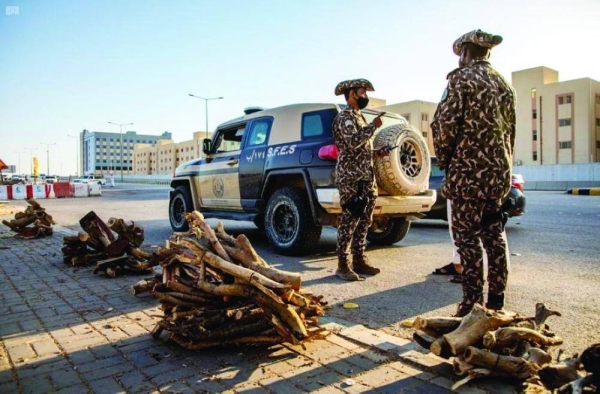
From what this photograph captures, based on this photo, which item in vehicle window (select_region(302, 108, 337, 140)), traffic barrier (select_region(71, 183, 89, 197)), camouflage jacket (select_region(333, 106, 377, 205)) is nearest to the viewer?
camouflage jacket (select_region(333, 106, 377, 205))

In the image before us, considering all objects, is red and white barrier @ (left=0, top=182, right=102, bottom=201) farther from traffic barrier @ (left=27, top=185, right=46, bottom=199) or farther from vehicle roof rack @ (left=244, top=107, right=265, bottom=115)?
vehicle roof rack @ (left=244, top=107, right=265, bottom=115)

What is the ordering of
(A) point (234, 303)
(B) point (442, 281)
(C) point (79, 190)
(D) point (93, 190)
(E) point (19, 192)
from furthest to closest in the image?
(D) point (93, 190), (C) point (79, 190), (E) point (19, 192), (B) point (442, 281), (A) point (234, 303)

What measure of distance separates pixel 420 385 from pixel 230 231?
7.38 metres

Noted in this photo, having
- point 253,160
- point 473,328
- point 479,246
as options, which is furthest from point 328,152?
point 473,328

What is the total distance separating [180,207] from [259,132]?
3043 millimetres

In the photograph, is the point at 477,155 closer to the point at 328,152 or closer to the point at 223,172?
the point at 328,152

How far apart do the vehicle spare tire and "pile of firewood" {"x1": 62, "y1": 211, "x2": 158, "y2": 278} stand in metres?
2.97

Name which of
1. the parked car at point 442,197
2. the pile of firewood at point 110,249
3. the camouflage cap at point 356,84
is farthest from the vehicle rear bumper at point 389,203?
the parked car at point 442,197

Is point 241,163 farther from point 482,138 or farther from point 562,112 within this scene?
point 562,112

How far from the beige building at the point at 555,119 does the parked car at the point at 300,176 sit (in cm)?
5167

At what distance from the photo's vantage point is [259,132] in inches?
293

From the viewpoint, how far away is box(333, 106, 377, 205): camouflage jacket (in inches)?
193

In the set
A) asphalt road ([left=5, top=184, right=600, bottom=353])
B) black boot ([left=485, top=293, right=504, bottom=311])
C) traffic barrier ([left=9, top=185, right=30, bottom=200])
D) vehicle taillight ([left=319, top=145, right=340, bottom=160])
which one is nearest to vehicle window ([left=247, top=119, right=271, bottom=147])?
vehicle taillight ([left=319, top=145, right=340, bottom=160])

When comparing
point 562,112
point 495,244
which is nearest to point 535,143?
point 562,112
